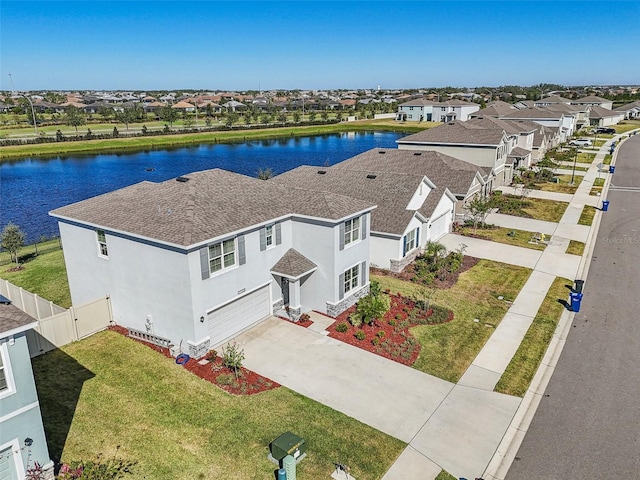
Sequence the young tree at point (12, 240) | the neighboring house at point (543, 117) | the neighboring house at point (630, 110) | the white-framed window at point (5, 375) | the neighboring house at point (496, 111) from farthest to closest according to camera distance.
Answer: the neighboring house at point (630, 110) < the neighboring house at point (543, 117) < the neighboring house at point (496, 111) < the young tree at point (12, 240) < the white-framed window at point (5, 375)

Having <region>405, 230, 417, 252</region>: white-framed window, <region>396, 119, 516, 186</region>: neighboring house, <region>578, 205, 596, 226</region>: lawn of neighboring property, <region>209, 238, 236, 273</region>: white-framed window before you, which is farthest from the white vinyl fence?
<region>396, 119, 516, 186</region>: neighboring house

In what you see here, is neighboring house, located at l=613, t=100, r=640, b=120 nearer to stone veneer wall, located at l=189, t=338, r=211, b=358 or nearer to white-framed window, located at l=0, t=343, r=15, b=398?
stone veneer wall, located at l=189, t=338, r=211, b=358

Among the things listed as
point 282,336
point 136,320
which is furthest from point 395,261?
point 136,320

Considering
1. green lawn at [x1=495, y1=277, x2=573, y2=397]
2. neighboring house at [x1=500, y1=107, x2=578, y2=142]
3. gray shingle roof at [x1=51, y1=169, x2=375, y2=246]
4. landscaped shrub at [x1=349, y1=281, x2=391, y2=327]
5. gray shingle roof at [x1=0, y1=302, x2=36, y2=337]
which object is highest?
neighboring house at [x1=500, y1=107, x2=578, y2=142]

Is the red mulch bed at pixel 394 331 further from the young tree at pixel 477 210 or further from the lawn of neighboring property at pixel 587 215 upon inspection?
the lawn of neighboring property at pixel 587 215

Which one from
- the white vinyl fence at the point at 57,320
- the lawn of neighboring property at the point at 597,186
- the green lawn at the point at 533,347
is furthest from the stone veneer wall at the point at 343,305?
the lawn of neighboring property at the point at 597,186

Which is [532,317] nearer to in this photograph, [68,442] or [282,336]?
[282,336]

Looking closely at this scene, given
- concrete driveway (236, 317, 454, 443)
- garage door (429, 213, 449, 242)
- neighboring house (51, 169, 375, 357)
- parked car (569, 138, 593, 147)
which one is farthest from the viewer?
parked car (569, 138, 593, 147)
